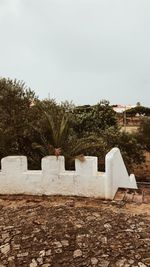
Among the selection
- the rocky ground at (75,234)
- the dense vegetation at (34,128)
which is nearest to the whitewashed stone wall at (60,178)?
the dense vegetation at (34,128)

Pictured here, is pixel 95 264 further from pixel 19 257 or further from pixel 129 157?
pixel 129 157

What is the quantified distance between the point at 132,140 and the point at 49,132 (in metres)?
8.37

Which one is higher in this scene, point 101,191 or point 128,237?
point 101,191

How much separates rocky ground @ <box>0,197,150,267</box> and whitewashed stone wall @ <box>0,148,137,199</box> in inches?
19.4

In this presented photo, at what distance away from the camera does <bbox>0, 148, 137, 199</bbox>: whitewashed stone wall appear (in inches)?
309

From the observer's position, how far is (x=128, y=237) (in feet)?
20.2

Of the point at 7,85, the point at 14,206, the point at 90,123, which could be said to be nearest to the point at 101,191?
the point at 14,206

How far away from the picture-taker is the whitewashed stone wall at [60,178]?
7852 millimetres

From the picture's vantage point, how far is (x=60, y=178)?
813 cm

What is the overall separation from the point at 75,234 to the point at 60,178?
6.60 feet

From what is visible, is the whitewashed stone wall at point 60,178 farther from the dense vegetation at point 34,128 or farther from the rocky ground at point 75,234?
the rocky ground at point 75,234

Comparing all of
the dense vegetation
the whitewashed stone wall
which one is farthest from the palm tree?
the whitewashed stone wall

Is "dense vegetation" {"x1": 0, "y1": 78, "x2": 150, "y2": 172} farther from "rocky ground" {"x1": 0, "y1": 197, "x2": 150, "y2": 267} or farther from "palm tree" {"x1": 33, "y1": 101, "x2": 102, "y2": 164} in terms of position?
"rocky ground" {"x1": 0, "y1": 197, "x2": 150, "y2": 267}

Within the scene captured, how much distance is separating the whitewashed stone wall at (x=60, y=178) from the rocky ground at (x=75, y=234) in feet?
1.62
